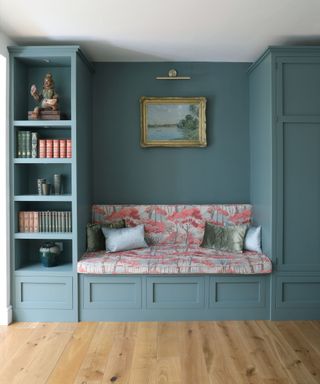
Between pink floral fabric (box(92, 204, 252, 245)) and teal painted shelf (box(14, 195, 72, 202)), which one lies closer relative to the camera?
teal painted shelf (box(14, 195, 72, 202))

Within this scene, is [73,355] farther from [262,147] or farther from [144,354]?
[262,147]

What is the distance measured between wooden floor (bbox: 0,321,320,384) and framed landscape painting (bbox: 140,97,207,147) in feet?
6.01

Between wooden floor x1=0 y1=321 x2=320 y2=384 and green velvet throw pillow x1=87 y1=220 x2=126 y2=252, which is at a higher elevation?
green velvet throw pillow x1=87 y1=220 x2=126 y2=252

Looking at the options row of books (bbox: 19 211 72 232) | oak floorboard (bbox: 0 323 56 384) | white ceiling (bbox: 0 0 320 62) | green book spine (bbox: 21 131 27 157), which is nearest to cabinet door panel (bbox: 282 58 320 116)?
white ceiling (bbox: 0 0 320 62)

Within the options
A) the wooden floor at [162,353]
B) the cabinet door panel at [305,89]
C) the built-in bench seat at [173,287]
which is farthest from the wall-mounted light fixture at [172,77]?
the wooden floor at [162,353]

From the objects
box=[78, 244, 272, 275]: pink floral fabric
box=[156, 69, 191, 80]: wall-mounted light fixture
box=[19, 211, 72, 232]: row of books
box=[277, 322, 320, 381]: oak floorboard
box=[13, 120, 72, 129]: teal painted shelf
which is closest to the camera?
box=[277, 322, 320, 381]: oak floorboard

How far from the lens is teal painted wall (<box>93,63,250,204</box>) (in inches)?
170

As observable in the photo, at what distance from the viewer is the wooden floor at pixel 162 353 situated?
2.65 meters

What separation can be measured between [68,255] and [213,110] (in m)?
2.14

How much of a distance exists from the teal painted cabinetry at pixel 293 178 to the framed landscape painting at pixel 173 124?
819 millimetres

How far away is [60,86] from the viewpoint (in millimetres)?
4082

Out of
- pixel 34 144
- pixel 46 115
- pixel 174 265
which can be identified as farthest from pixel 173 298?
pixel 46 115

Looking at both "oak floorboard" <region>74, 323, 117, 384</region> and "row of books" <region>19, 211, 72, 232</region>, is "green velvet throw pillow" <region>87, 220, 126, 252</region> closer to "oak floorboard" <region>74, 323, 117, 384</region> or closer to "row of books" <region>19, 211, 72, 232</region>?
"row of books" <region>19, 211, 72, 232</region>

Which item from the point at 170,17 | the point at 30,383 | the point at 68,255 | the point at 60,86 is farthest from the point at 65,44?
the point at 30,383
